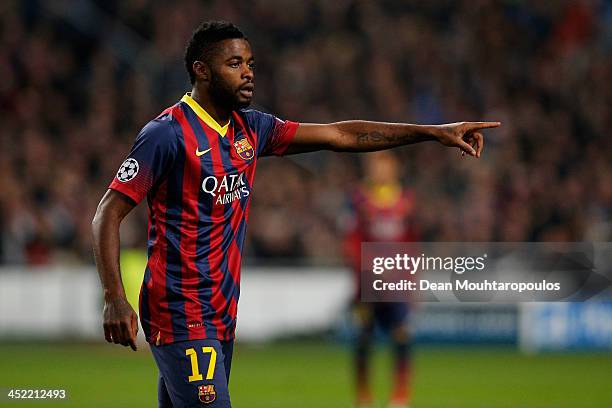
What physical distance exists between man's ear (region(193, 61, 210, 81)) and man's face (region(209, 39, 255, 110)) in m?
0.04

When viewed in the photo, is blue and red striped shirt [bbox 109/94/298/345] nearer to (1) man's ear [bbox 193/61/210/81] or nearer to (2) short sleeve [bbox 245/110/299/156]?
(1) man's ear [bbox 193/61/210/81]

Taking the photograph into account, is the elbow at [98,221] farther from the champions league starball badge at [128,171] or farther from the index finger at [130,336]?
the index finger at [130,336]

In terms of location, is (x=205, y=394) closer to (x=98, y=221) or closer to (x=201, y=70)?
(x=98, y=221)

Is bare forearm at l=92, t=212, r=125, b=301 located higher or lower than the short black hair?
lower

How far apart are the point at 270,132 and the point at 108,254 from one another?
115cm

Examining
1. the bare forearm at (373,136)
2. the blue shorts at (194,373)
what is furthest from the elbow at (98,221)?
the bare forearm at (373,136)

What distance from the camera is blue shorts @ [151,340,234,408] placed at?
4.96 m

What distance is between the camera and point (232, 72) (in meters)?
5.09

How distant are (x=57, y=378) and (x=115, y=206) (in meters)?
7.47

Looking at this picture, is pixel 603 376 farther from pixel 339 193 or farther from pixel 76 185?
pixel 76 185

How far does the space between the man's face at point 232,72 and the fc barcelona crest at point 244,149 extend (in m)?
0.22

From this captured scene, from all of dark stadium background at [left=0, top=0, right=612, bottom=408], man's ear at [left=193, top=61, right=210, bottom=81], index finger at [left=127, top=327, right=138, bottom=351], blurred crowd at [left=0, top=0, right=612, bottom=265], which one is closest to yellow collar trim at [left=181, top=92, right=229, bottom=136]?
man's ear at [left=193, top=61, right=210, bottom=81]

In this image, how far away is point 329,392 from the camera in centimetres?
1118

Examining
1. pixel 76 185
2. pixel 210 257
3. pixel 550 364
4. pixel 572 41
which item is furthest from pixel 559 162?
pixel 210 257
